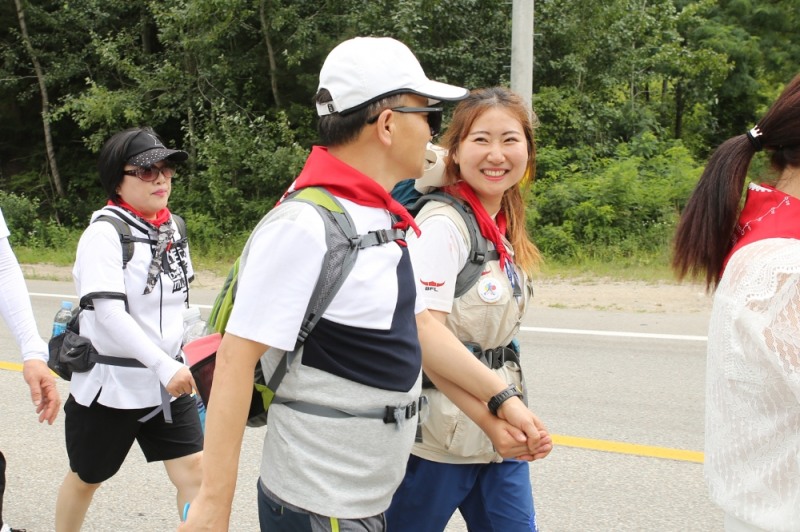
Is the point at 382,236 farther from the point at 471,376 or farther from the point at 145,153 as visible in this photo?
the point at 145,153

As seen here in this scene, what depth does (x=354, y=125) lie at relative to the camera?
2018mm

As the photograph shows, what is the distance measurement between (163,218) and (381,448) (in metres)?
1.91

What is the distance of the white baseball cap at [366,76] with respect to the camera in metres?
1.97

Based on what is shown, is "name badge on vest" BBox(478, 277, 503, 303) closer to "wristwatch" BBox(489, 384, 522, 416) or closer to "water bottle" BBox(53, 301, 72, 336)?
"wristwatch" BBox(489, 384, 522, 416)

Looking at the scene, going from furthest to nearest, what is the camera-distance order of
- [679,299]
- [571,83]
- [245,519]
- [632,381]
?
1. [571,83]
2. [679,299]
3. [632,381]
4. [245,519]

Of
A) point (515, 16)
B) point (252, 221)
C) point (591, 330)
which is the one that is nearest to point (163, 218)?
point (591, 330)

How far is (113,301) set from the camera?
10.7 feet

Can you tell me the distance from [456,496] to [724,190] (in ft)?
4.26

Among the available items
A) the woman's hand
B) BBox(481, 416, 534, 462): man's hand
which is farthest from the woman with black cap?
BBox(481, 416, 534, 462): man's hand

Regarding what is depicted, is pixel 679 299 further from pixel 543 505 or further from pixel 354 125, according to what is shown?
pixel 354 125

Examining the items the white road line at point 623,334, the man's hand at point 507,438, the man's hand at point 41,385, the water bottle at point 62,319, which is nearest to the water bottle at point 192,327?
the water bottle at point 62,319

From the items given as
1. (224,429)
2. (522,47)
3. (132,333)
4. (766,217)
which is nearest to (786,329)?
(766,217)

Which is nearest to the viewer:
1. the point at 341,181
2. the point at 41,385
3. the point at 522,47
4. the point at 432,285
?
the point at 341,181

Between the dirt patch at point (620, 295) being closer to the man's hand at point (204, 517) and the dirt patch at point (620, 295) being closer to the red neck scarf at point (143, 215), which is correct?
the red neck scarf at point (143, 215)
